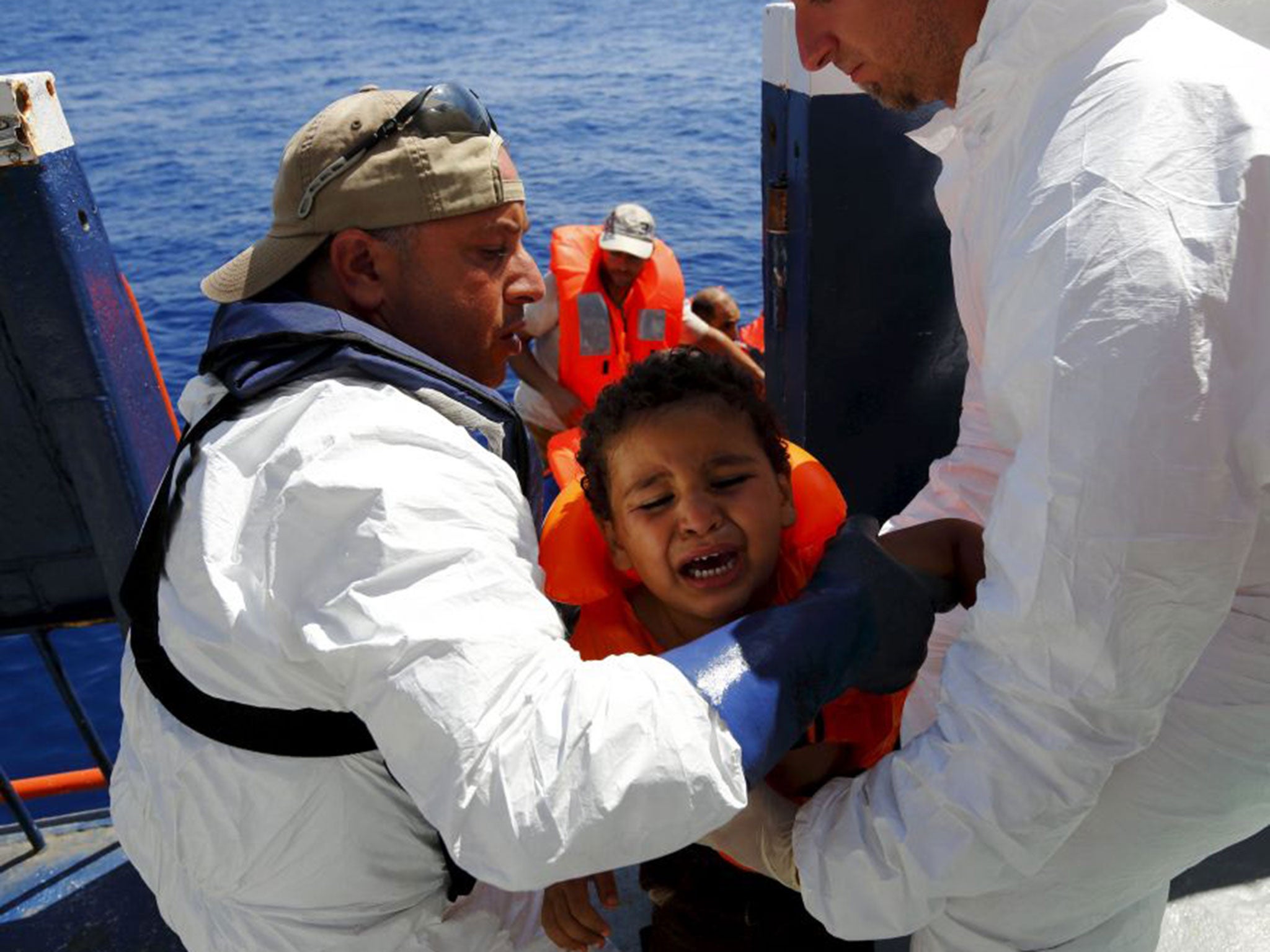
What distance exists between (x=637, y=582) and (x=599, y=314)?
370 centimetres

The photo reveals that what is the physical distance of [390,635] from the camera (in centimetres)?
125

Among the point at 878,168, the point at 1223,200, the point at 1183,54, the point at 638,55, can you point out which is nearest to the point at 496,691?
the point at 1223,200

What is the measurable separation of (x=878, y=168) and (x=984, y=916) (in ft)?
5.93

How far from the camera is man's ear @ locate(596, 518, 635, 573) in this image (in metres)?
1.97

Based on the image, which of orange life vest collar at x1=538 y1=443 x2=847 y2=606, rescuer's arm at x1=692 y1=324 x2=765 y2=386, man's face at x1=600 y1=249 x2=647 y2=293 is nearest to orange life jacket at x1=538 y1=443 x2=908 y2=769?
orange life vest collar at x1=538 y1=443 x2=847 y2=606

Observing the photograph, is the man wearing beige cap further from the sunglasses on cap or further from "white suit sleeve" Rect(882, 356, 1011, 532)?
"white suit sleeve" Rect(882, 356, 1011, 532)

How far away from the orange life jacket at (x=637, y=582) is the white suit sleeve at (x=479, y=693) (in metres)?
0.54

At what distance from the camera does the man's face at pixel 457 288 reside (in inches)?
71.2

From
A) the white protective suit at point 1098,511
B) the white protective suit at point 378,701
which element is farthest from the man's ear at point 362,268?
the white protective suit at point 1098,511

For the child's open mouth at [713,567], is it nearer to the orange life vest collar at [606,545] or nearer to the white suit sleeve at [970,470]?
the orange life vest collar at [606,545]

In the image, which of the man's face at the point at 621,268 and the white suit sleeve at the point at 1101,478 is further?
the man's face at the point at 621,268

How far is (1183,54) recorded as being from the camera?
118cm

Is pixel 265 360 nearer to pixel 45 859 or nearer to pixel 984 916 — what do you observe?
pixel 984 916

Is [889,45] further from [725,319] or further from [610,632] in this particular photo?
[725,319]
